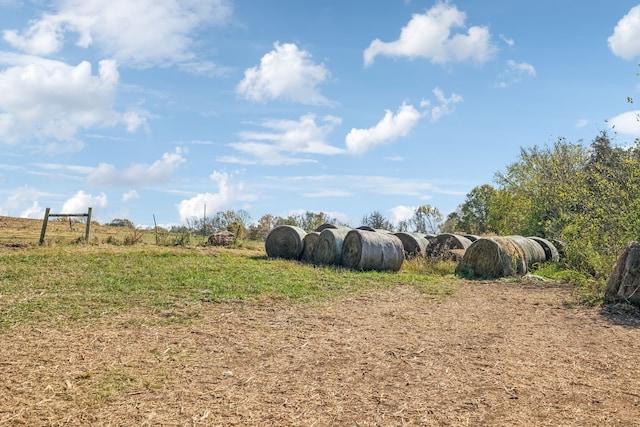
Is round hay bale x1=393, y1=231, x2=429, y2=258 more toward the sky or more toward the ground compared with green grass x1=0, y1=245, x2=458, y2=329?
more toward the sky

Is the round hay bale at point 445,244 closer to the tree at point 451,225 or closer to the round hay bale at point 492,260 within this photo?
the round hay bale at point 492,260

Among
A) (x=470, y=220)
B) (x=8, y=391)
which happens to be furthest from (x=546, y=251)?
(x=470, y=220)

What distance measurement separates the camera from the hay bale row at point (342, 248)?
1639 centimetres

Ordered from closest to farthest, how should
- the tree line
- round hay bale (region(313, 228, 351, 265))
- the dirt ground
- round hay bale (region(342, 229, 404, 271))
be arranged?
the dirt ground
the tree line
round hay bale (region(342, 229, 404, 271))
round hay bale (region(313, 228, 351, 265))

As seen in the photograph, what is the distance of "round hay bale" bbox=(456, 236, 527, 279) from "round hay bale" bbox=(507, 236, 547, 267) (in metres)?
1.89

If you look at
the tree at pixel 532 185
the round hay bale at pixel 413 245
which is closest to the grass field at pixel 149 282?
the round hay bale at pixel 413 245

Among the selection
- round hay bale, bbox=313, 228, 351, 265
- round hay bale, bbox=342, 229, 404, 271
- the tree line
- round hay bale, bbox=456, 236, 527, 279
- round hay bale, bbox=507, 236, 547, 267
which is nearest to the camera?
the tree line

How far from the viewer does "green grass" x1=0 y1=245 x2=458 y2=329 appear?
8469mm

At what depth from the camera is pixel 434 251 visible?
19.6 meters

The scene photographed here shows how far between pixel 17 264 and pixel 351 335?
1068 centimetres

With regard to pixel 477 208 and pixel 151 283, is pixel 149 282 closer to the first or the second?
pixel 151 283

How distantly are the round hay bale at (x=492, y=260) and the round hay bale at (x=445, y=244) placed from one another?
126 inches

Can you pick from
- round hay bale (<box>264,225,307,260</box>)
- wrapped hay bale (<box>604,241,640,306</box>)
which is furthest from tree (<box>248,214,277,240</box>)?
wrapped hay bale (<box>604,241,640,306</box>)

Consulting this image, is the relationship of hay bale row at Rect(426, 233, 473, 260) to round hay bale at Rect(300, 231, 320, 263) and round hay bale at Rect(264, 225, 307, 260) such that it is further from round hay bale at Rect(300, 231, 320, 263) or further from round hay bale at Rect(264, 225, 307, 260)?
round hay bale at Rect(264, 225, 307, 260)
